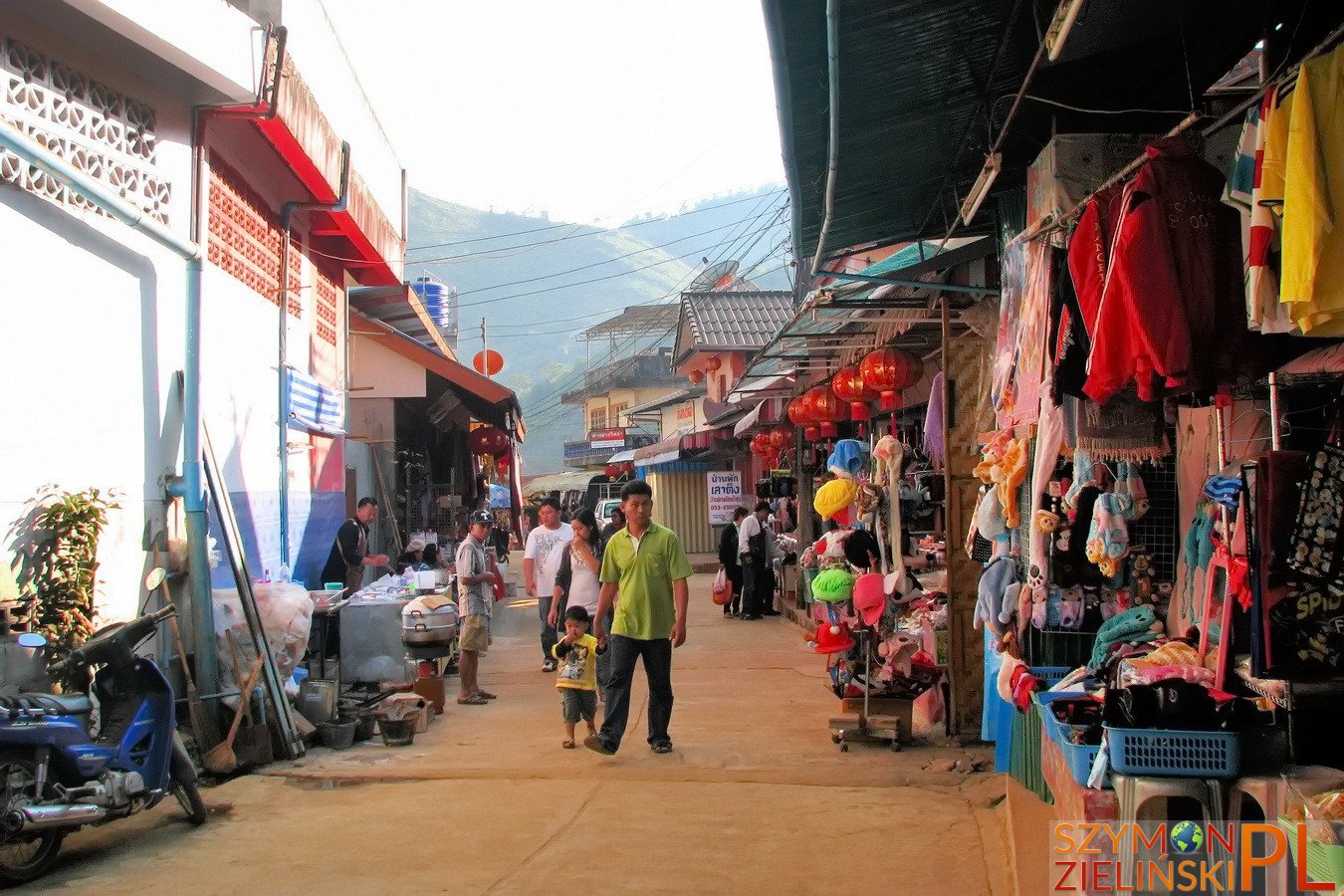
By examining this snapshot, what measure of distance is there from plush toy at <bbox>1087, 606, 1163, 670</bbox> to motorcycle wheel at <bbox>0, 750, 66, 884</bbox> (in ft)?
16.6

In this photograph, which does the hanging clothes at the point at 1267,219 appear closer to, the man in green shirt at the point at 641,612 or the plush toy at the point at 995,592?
the plush toy at the point at 995,592

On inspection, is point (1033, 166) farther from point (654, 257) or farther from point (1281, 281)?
point (654, 257)

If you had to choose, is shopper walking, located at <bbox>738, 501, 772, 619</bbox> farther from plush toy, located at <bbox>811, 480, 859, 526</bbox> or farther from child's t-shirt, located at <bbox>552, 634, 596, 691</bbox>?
child's t-shirt, located at <bbox>552, 634, 596, 691</bbox>

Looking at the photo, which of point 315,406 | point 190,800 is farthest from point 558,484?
point 190,800

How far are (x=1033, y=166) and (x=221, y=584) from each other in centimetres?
665

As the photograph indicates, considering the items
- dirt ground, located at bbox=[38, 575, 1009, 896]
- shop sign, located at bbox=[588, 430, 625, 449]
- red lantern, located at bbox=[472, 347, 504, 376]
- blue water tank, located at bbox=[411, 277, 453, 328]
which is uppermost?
blue water tank, located at bbox=[411, 277, 453, 328]

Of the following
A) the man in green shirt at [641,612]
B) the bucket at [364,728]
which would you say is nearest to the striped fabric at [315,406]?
the bucket at [364,728]

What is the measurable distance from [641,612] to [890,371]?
12.4ft

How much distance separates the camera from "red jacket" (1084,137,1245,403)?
402 centimetres

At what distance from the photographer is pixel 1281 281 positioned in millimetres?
3402

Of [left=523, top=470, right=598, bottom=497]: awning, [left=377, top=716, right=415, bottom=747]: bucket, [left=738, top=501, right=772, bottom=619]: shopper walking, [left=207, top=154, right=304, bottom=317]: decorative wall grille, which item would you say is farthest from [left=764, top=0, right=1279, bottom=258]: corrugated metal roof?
[left=523, top=470, right=598, bottom=497]: awning

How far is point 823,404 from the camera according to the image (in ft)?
45.5

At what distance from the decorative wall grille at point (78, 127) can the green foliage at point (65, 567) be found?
1825 millimetres

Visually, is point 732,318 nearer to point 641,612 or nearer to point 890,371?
point 890,371
